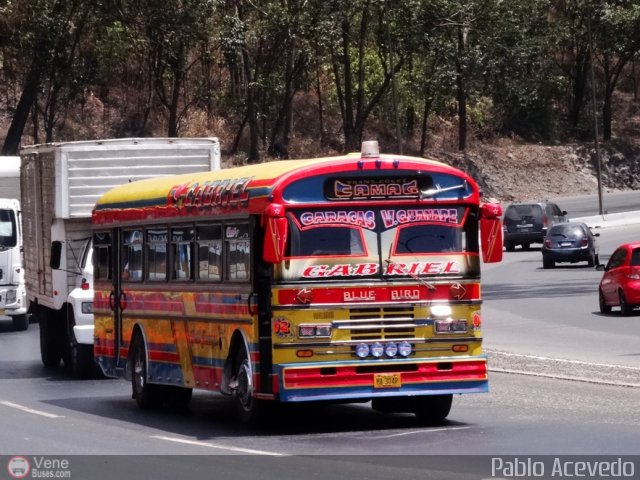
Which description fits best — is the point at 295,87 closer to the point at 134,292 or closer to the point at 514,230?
the point at 514,230

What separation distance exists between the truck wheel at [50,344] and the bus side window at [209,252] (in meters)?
7.59

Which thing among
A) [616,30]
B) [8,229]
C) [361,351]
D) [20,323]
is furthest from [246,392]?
[616,30]

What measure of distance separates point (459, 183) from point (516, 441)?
9.68ft

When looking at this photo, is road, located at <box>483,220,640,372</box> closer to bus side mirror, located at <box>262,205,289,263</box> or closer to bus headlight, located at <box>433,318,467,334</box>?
bus headlight, located at <box>433,318,467,334</box>

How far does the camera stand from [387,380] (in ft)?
45.2

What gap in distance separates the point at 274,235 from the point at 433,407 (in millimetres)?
2588

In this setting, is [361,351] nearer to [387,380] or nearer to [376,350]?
[376,350]

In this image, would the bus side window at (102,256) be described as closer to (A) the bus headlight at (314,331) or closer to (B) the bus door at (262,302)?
(B) the bus door at (262,302)

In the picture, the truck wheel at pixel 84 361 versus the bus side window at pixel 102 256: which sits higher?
the bus side window at pixel 102 256

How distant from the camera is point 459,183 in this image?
47.4 feet

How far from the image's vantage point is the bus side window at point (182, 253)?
1562cm

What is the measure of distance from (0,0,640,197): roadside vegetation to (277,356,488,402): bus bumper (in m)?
45.1
